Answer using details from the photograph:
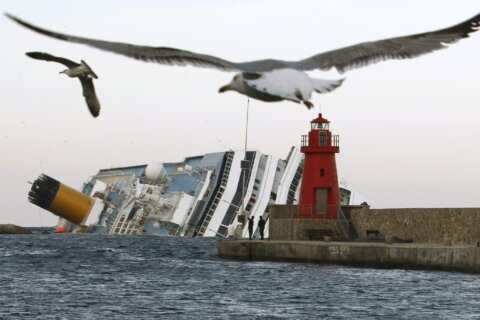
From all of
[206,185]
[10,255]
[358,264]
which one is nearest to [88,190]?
[206,185]

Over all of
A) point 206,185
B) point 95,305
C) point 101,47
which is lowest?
point 95,305

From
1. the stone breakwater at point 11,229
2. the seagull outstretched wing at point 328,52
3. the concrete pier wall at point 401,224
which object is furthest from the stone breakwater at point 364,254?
the stone breakwater at point 11,229

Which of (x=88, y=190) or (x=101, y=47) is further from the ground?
(x=88, y=190)

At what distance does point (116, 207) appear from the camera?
3620 inches

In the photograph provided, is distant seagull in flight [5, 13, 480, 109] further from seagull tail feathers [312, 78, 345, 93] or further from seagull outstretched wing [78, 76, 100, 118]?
seagull outstretched wing [78, 76, 100, 118]

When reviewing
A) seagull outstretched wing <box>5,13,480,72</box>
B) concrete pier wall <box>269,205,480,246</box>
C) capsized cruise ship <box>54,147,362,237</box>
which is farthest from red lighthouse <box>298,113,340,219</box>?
seagull outstretched wing <box>5,13,480,72</box>

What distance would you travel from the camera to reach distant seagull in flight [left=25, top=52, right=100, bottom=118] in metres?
3.11

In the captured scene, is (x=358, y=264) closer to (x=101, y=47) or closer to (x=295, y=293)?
(x=295, y=293)

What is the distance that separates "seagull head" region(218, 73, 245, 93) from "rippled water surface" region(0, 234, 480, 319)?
82.7 ft

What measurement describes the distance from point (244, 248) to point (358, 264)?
Result: 9104 millimetres

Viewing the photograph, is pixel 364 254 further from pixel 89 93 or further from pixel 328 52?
pixel 89 93

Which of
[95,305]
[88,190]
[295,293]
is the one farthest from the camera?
[88,190]

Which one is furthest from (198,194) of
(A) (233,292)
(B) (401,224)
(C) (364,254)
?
(A) (233,292)

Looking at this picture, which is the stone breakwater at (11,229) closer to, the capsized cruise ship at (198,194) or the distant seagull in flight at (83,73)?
the capsized cruise ship at (198,194)
